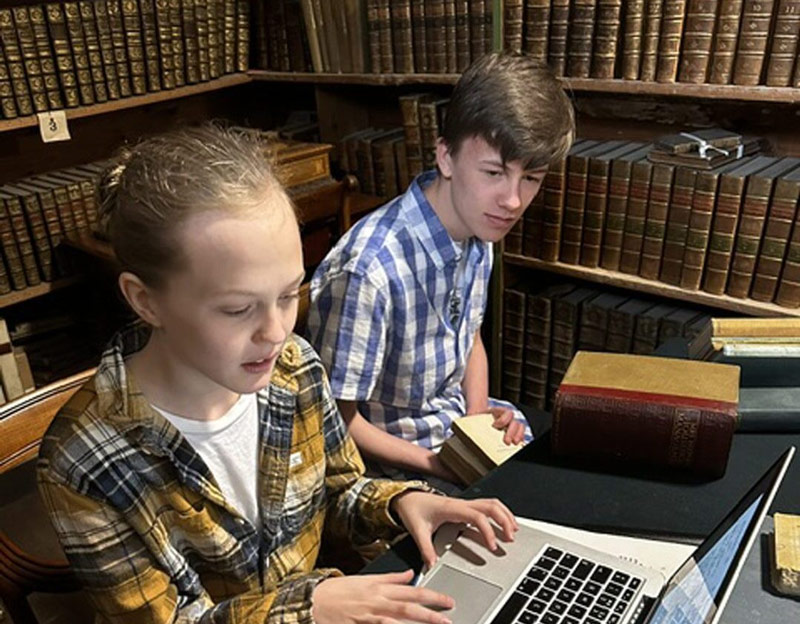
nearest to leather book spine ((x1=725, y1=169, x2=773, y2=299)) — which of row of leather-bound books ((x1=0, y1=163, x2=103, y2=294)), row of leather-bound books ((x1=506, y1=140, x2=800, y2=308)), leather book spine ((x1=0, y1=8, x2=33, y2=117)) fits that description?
row of leather-bound books ((x1=506, y1=140, x2=800, y2=308))

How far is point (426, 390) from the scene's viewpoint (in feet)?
4.42

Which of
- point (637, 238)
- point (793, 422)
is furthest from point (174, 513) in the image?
point (637, 238)

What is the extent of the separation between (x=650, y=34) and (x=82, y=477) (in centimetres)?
143

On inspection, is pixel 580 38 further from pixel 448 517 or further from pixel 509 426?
pixel 448 517

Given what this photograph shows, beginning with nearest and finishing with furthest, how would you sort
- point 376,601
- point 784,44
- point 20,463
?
point 376,601 → point 20,463 → point 784,44

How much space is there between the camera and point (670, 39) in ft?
5.13

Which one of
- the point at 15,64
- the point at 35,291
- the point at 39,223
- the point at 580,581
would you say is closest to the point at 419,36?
the point at 15,64

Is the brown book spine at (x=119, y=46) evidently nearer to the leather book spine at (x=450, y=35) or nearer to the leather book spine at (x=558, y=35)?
the leather book spine at (x=450, y=35)

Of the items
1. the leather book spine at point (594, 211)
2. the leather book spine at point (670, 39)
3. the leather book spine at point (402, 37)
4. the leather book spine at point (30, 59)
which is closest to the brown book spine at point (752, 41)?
the leather book spine at point (670, 39)

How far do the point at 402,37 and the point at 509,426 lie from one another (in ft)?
4.13

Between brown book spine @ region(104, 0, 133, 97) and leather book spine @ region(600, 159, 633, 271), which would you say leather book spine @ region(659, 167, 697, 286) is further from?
brown book spine @ region(104, 0, 133, 97)

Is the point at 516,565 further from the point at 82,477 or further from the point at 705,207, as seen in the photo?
the point at 705,207

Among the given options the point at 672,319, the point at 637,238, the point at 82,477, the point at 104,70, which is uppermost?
the point at 104,70

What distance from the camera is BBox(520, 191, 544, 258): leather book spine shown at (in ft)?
6.17
